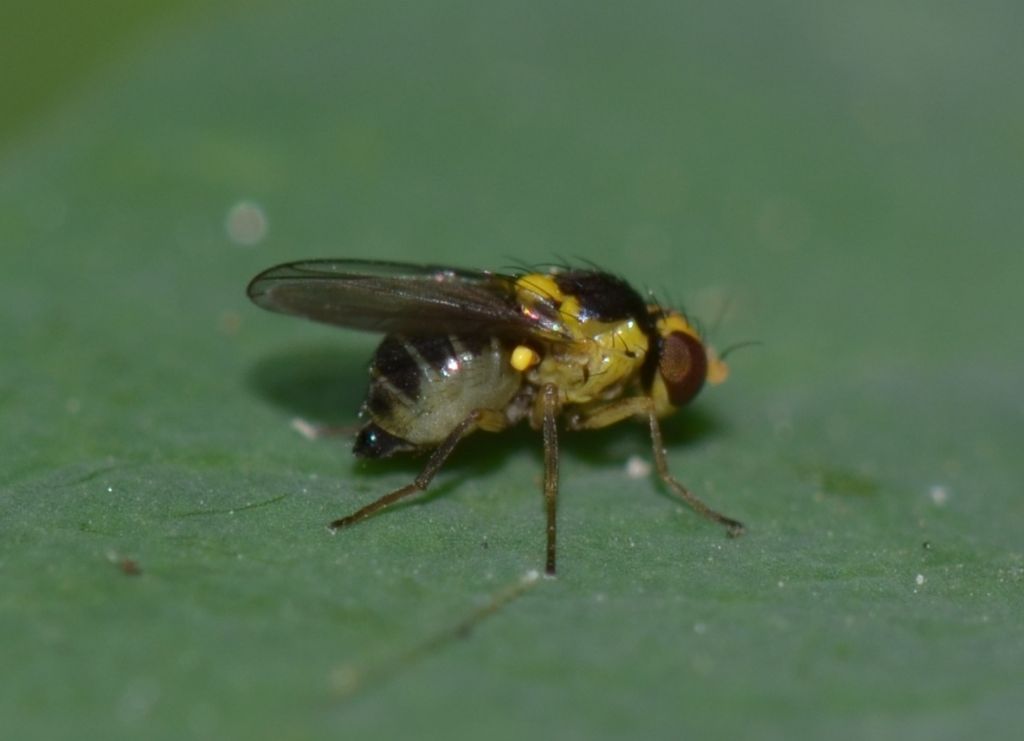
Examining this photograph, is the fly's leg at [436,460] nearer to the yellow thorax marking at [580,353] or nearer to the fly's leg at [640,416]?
the yellow thorax marking at [580,353]

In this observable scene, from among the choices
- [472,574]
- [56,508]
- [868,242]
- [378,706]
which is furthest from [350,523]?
[868,242]

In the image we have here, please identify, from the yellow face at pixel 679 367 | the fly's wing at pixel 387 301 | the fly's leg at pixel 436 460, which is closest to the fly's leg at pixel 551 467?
the fly's leg at pixel 436 460

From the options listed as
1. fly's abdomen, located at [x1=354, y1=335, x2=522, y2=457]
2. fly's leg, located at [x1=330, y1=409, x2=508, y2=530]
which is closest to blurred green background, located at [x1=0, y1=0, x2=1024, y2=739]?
fly's leg, located at [x1=330, y1=409, x2=508, y2=530]

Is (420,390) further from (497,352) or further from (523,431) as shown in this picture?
(523,431)

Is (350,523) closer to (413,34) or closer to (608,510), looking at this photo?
(608,510)

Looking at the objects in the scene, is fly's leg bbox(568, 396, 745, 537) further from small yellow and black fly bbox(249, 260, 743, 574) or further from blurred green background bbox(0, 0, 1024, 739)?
blurred green background bbox(0, 0, 1024, 739)
